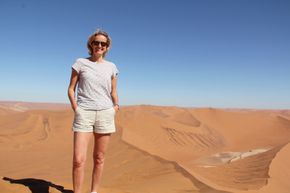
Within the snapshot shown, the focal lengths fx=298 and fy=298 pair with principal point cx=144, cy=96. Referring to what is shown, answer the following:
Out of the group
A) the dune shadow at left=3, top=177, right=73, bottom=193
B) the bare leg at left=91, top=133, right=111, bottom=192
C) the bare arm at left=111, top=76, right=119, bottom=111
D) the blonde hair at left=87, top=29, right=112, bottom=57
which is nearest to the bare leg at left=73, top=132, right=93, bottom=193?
the bare leg at left=91, top=133, right=111, bottom=192

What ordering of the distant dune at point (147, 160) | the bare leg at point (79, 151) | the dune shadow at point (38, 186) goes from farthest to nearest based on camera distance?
the distant dune at point (147, 160), the dune shadow at point (38, 186), the bare leg at point (79, 151)

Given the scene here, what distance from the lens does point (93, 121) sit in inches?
114

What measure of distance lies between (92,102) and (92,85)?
17cm

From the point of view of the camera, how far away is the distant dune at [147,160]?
5.01 metres

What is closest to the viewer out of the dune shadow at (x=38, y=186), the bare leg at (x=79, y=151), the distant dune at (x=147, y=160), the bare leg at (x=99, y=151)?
the bare leg at (x=79, y=151)

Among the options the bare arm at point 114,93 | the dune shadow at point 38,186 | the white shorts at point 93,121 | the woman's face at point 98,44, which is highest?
the woman's face at point 98,44

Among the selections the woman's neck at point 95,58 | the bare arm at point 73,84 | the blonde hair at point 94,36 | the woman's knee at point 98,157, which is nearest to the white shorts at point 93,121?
the bare arm at point 73,84

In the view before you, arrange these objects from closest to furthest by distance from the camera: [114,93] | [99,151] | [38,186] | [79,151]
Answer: [79,151]
[99,151]
[114,93]
[38,186]

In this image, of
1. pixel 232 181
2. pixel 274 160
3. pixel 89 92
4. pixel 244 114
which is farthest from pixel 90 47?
pixel 244 114

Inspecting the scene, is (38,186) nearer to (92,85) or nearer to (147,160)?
(92,85)

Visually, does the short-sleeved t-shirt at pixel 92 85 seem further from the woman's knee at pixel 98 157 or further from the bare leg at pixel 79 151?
the woman's knee at pixel 98 157

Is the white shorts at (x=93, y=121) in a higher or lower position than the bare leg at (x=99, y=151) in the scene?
higher

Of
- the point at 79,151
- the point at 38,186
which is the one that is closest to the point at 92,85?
Result: the point at 79,151

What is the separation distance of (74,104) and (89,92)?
0.18 meters
